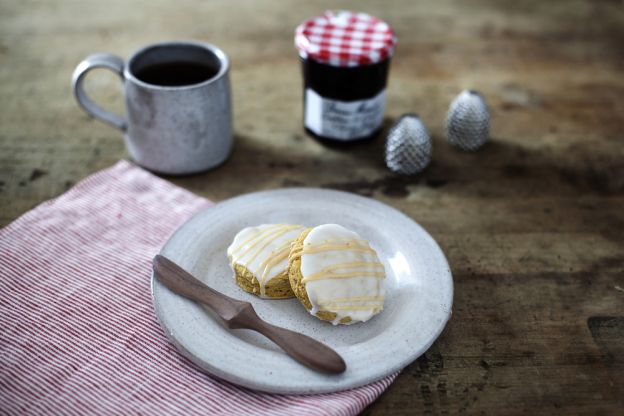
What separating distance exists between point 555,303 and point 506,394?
0.17 m

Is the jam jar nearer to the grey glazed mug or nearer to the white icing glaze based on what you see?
the grey glazed mug

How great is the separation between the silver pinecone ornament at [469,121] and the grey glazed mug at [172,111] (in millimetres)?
355

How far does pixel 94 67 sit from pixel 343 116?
1.22ft

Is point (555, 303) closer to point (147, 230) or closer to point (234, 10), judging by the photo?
point (147, 230)

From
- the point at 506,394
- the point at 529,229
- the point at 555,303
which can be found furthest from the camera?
the point at 529,229

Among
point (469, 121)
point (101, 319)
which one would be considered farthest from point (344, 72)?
point (101, 319)

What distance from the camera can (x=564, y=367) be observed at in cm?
69

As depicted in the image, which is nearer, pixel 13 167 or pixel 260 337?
pixel 260 337

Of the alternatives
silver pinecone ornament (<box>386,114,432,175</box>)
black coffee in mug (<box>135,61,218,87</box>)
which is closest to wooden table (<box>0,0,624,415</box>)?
silver pinecone ornament (<box>386,114,432,175</box>)

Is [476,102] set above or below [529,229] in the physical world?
above

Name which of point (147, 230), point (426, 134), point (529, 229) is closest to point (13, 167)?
point (147, 230)

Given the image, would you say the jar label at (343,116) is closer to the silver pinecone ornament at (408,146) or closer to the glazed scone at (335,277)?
the silver pinecone ornament at (408,146)

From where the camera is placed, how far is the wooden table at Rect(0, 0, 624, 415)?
697mm

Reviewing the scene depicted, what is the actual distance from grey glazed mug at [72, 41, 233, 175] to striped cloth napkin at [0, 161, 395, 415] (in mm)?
47
